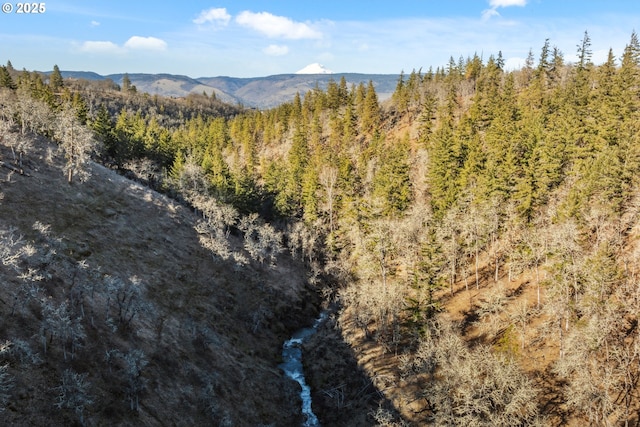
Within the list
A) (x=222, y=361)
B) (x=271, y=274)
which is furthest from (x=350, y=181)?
(x=222, y=361)

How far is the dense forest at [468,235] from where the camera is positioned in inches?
1458

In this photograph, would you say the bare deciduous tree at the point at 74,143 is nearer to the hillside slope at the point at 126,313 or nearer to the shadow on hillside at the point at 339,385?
the hillside slope at the point at 126,313

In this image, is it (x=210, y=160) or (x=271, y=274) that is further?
(x=210, y=160)

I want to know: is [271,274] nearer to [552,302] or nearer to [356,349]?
[356,349]

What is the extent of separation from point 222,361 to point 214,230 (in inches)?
1346

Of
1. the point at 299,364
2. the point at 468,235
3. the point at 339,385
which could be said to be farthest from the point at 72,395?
the point at 468,235

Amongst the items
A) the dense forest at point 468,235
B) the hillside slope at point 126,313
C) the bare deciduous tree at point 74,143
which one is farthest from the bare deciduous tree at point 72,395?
the bare deciduous tree at point 74,143

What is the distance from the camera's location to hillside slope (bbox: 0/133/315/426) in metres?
38.2

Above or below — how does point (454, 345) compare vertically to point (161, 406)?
above

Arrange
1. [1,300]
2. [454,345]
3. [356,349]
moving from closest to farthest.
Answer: [454,345], [1,300], [356,349]

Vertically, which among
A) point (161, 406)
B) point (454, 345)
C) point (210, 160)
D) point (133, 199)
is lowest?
point (161, 406)

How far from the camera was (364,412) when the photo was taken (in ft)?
158

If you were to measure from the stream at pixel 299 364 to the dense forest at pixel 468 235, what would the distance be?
211 cm

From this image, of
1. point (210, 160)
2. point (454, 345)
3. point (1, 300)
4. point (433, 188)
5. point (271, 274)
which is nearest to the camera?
point (454, 345)
